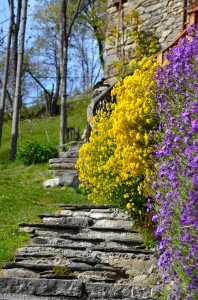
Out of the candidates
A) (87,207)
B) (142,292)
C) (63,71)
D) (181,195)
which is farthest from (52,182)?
(181,195)

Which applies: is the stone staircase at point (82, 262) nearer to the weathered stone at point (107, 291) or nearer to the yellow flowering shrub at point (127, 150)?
the weathered stone at point (107, 291)

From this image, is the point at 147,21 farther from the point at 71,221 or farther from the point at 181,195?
the point at 181,195

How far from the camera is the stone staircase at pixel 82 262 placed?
18.7 ft

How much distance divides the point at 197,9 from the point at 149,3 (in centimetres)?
385

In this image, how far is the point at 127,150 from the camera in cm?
641

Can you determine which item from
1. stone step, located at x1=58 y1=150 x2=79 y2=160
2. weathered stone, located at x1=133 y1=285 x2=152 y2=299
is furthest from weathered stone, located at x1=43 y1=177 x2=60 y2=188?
weathered stone, located at x1=133 y1=285 x2=152 y2=299

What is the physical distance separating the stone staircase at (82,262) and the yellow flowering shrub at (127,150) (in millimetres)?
400

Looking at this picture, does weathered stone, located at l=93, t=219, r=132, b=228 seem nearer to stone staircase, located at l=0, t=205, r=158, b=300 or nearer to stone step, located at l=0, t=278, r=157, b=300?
stone staircase, located at l=0, t=205, r=158, b=300

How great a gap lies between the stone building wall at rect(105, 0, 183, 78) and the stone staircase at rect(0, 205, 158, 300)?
7.59m

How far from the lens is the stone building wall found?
14.6 metres

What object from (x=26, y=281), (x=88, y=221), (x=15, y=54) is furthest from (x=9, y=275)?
(x=15, y=54)

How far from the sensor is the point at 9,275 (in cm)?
616

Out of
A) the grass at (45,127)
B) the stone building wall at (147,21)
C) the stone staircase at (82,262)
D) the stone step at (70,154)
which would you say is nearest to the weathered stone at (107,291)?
the stone staircase at (82,262)

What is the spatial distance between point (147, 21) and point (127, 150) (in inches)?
373
